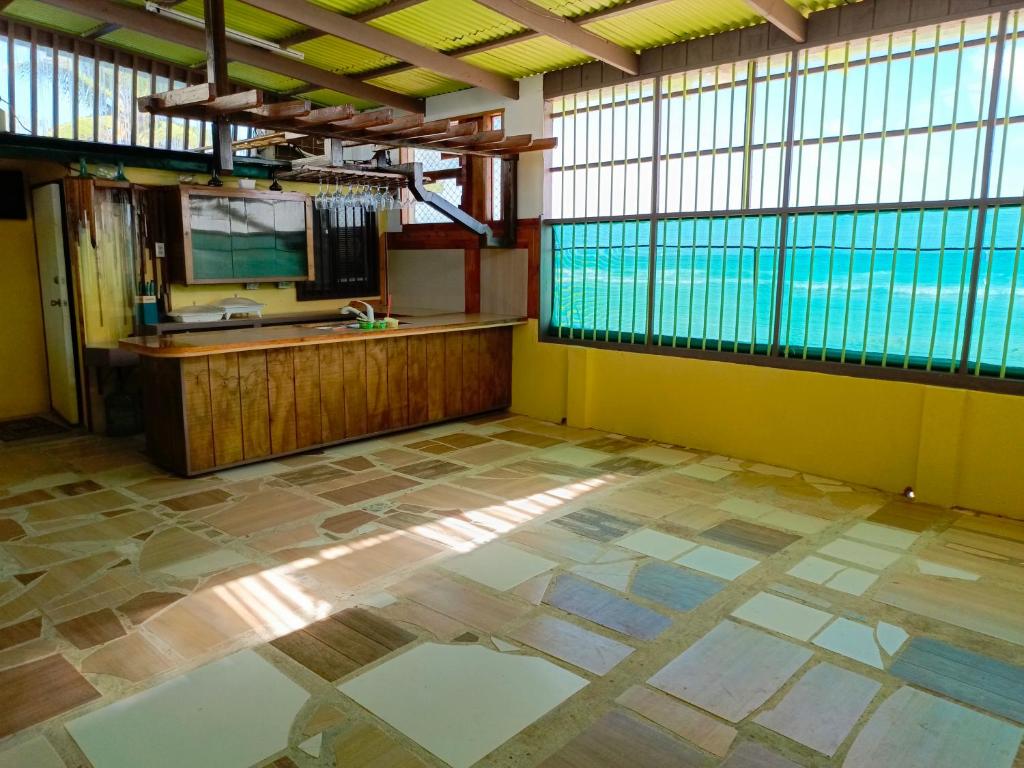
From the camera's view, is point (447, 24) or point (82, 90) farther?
point (82, 90)

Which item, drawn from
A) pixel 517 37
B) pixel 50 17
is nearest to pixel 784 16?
pixel 517 37

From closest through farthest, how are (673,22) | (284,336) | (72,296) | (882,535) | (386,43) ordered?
1. (882,535)
2. (673,22)
3. (284,336)
4. (386,43)
5. (72,296)

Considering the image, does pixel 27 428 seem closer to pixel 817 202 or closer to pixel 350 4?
pixel 350 4

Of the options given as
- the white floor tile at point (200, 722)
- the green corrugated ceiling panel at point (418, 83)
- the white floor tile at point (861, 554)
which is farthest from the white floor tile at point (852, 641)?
the green corrugated ceiling panel at point (418, 83)

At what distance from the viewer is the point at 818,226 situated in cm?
565

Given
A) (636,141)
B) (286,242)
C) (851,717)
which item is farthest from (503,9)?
(851,717)

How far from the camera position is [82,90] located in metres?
7.42

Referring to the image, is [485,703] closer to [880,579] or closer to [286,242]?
[880,579]

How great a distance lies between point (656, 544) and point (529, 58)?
469 cm

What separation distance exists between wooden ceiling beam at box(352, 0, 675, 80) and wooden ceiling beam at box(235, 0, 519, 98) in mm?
180

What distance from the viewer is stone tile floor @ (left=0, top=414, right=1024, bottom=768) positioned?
2646mm

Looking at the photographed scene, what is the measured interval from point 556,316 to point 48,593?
5108mm

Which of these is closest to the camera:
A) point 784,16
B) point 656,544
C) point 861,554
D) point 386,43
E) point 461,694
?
point 461,694

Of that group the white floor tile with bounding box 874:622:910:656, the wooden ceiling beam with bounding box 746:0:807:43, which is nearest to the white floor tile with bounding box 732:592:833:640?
the white floor tile with bounding box 874:622:910:656
